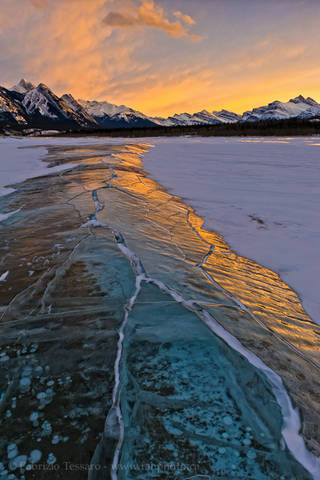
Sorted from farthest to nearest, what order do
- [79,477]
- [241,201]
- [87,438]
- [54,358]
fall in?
[241,201]
[54,358]
[87,438]
[79,477]

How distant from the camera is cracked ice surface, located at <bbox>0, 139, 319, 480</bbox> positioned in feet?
3.71

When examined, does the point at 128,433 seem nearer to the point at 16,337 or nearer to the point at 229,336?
the point at 229,336

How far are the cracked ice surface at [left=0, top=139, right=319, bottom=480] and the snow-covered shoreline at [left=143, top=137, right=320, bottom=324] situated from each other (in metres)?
0.34

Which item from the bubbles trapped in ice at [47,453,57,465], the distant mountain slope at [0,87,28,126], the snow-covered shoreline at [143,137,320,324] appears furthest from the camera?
the distant mountain slope at [0,87,28,126]

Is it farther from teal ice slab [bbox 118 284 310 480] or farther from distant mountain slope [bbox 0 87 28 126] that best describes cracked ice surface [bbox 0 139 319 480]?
distant mountain slope [bbox 0 87 28 126]

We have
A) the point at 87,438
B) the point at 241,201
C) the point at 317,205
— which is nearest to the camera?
the point at 87,438

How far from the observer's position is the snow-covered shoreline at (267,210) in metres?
3.01

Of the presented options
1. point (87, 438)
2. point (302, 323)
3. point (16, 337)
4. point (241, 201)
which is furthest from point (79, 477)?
point (241, 201)

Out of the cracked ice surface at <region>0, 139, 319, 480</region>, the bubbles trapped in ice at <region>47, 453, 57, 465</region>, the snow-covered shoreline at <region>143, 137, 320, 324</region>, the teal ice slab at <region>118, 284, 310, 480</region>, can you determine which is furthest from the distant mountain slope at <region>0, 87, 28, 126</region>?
→ the bubbles trapped in ice at <region>47, 453, 57, 465</region>

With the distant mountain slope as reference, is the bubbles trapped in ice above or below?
below

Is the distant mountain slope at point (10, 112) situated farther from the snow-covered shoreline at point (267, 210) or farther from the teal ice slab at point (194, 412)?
the teal ice slab at point (194, 412)

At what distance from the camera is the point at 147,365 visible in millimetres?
1586

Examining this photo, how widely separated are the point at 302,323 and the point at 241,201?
372 cm

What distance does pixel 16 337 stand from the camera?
1784 mm
